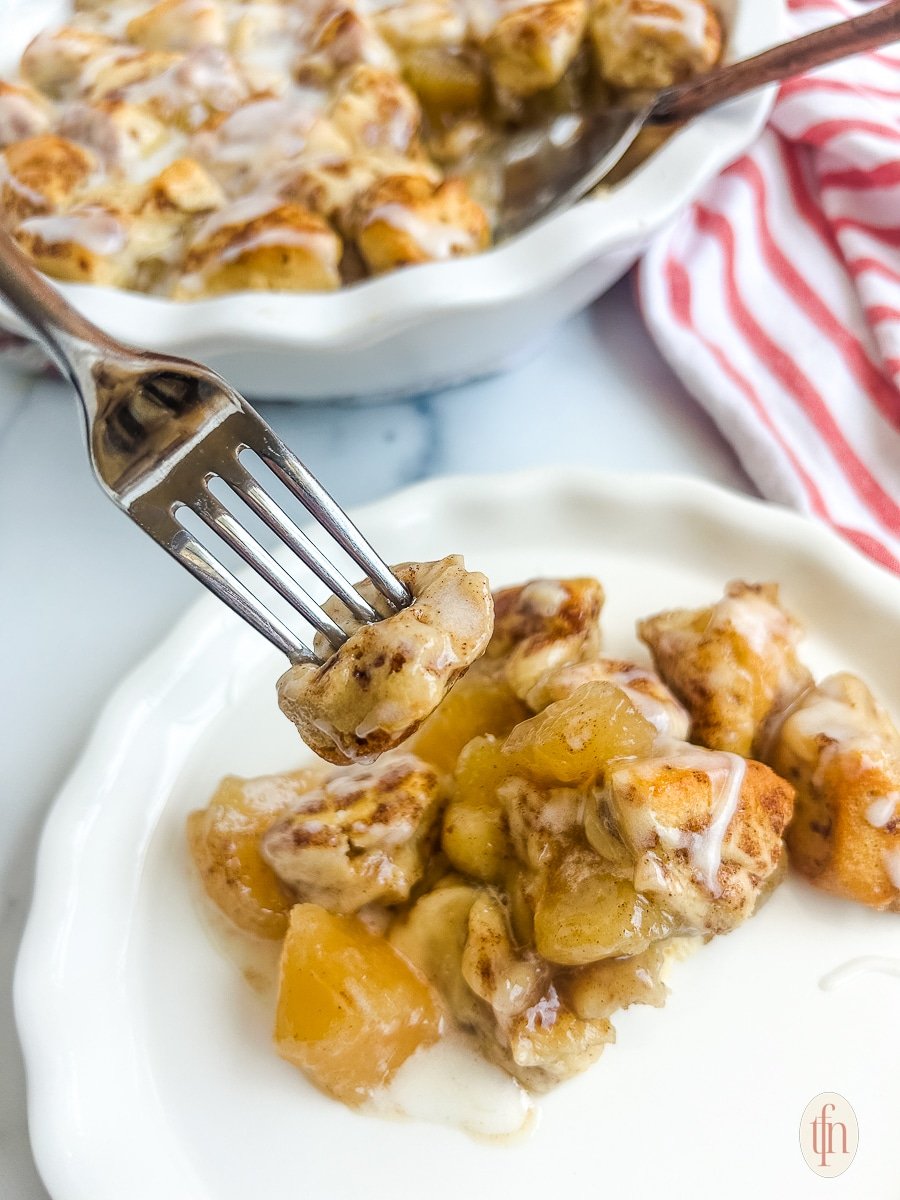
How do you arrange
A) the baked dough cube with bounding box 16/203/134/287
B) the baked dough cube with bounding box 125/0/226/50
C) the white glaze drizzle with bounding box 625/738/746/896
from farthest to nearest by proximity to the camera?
the baked dough cube with bounding box 125/0/226/50 < the baked dough cube with bounding box 16/203/134/287 < the white glaze drizzle with bounding box 625/738/746/896

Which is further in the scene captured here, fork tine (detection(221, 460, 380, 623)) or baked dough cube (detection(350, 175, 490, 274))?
baked dough cube (detection(350, 175, 490, 274))

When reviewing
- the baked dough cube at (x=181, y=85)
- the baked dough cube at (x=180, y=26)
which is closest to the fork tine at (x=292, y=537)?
the baked dough cube at (x=181, y=85)

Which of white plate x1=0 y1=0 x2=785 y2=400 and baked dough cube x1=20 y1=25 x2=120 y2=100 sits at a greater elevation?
baked dough cube x1=20 y1=25 x2=120 y2=100

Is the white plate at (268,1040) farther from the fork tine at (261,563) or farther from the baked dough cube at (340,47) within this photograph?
the baked dough cube at (340,47)

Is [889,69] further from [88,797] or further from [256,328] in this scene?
[88,797]

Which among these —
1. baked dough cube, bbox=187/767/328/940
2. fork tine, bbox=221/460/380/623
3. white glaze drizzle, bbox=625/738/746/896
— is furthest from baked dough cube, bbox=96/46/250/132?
white glaze drizzle, bbox=625/738/746/896

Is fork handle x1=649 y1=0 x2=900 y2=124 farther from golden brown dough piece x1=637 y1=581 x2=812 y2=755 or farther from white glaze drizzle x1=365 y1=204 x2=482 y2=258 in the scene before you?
golden brown dough piece x1=637 y1=581 x2=812 y2=755

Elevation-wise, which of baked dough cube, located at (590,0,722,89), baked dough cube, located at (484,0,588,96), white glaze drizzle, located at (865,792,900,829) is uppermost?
baked dough cube, located at (484,0,588,96)
